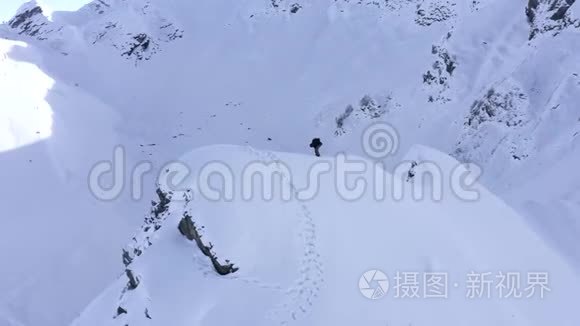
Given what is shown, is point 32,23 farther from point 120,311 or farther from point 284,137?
point 120,311

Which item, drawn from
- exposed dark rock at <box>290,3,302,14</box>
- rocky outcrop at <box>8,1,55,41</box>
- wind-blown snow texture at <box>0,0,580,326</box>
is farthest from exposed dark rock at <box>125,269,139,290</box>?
rocky outcrop at <box>8,1,55,41</box>

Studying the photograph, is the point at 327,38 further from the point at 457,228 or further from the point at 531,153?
the point at 457,228

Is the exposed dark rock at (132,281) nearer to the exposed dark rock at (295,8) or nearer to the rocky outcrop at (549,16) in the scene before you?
the rocky outcrop at (549,16)

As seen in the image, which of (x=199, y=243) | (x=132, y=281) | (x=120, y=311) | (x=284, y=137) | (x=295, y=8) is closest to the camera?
(x=120, y=311)

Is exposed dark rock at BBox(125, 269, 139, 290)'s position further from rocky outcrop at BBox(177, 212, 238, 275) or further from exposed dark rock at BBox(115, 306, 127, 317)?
rocky outcrop at BBox(177, 212, 238, 275)

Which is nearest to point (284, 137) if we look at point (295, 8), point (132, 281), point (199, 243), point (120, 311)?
point (295, 8)

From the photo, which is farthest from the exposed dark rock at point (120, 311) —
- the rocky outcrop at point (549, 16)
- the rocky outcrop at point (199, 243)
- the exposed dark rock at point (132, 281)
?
the rocky outcrop at point (549, 16)

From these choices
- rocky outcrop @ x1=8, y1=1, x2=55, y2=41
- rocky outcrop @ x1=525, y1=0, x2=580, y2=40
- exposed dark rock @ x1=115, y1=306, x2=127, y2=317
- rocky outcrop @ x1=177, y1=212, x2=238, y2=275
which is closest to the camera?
rocky outcrop @ x1=177, y1=212, x2=238, y2=275

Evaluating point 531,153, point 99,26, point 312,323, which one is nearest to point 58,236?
point 312,323
